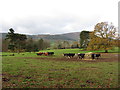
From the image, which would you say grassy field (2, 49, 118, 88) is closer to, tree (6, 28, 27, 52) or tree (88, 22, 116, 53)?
tree (88, 22, 116, 53)

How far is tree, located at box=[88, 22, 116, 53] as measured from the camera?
40044mm

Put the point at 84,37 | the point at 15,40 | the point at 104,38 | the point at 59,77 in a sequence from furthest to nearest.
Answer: the point at 84,37 → the point at 15,40 → the point at 104,38 → the point at 59,77

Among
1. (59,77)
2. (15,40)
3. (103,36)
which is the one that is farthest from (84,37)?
(59,77)

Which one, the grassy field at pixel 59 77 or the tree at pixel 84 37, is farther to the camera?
the tree at pixel 84 37

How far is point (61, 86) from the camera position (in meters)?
6.16

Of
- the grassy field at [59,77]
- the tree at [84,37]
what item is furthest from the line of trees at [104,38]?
the grassy field at [59,77]

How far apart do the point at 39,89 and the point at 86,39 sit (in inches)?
2496

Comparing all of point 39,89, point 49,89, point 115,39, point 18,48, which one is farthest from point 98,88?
point 18,48

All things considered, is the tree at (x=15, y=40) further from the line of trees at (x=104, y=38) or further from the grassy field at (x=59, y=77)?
the grassy field at (x=59, y=77)

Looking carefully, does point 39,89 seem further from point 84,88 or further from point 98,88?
point 98,88

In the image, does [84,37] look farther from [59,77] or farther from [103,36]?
[59,77]

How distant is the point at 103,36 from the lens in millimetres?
41969

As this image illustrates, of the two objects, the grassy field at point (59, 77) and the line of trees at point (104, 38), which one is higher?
the line of trees at point (104, 38)

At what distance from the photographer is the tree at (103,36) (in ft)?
131
